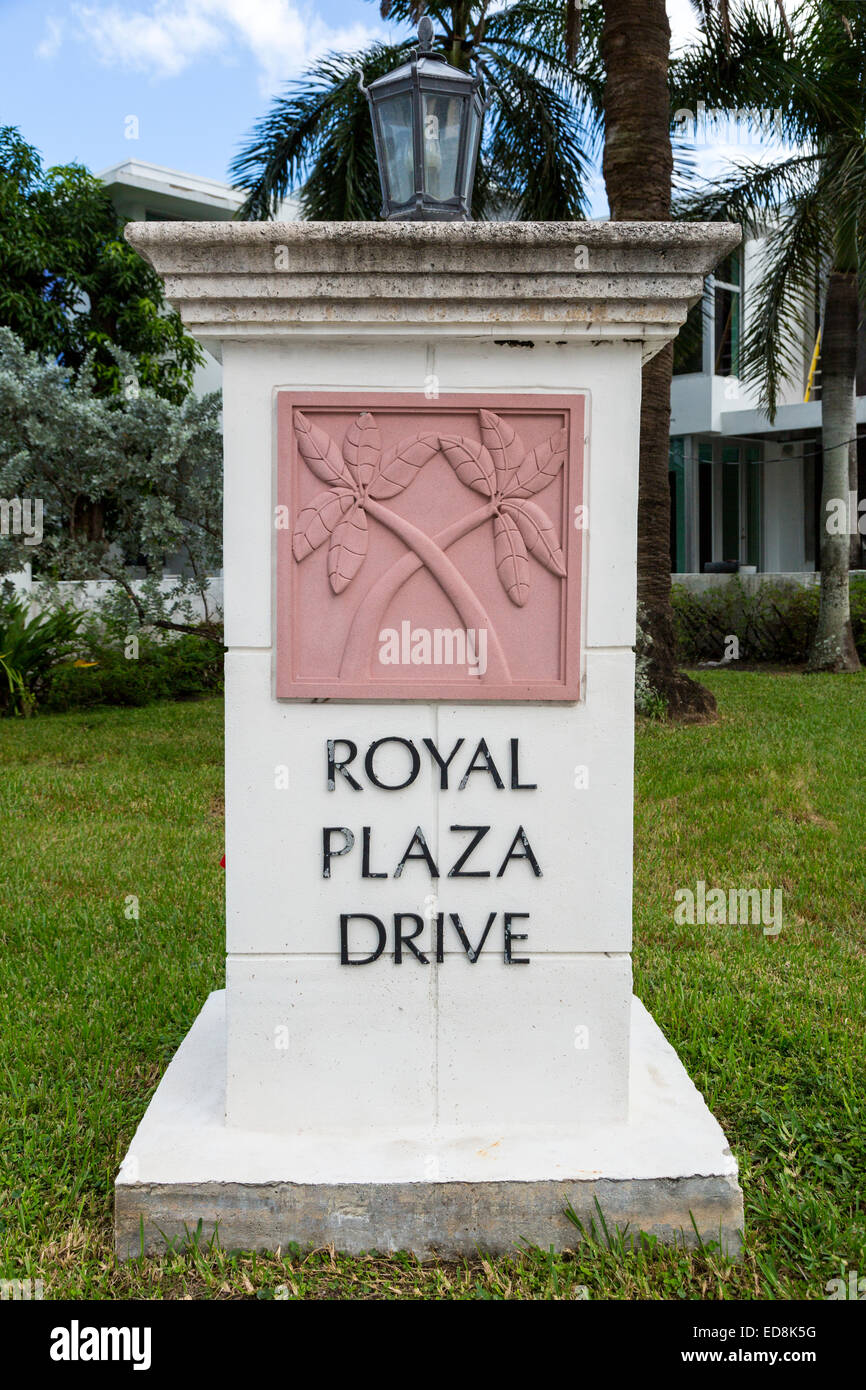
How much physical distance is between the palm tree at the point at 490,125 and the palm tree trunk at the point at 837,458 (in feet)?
10.3

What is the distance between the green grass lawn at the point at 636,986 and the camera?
2.42m

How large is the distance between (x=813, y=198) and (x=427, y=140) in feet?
31.4

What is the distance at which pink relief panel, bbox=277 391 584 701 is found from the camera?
8.27 ft

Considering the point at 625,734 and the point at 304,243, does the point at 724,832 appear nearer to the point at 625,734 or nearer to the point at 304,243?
the point at 625,734

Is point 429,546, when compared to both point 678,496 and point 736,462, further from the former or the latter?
point 736,462

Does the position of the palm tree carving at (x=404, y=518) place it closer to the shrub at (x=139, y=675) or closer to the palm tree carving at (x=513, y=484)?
the palm tree carving at (x=513, y=484)

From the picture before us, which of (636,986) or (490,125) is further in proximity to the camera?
(490,125)

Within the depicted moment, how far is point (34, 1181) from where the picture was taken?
9.09 ft

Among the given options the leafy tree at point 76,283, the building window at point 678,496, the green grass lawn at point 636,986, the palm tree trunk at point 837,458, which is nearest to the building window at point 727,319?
the building window at point 678,496

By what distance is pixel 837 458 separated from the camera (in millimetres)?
12273

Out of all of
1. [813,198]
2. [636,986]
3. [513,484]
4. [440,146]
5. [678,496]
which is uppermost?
[813,198]

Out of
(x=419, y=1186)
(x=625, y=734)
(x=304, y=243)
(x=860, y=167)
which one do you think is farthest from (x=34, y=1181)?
(x=860, y=167)

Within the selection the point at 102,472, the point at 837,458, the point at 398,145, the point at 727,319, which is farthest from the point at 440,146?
the point at 727,319

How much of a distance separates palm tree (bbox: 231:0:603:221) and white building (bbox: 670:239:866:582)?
6.69m
